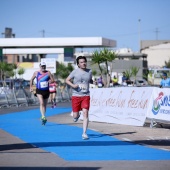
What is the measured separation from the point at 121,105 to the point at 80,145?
5917 millimetres

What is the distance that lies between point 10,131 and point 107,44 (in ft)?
111

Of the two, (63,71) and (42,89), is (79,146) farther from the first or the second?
(63,71)

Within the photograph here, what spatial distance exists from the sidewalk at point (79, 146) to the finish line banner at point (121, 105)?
46 cm

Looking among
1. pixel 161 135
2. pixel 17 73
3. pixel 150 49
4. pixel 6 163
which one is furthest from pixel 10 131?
pixel 150 49

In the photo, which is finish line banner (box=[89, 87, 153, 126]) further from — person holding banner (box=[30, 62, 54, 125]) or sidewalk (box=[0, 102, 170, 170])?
person holding banner (box=[30, 62, 54, 125])

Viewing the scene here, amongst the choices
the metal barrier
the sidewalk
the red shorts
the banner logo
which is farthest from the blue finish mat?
the metal barrier

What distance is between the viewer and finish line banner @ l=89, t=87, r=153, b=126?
15992mm

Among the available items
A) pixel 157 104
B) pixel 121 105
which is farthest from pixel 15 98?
pixel 157 104

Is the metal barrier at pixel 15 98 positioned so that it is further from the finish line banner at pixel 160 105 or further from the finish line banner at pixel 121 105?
the finish line banner at pixel 160 105

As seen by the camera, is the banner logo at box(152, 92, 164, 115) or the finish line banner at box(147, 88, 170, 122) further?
the banner logo at box(152, 92, 164, 115)

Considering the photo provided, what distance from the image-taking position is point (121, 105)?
1709 centimetres

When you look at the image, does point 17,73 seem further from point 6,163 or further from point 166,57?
point 6,163

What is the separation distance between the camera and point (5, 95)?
94.7ft

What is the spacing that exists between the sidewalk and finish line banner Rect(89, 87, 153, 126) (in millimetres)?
460
